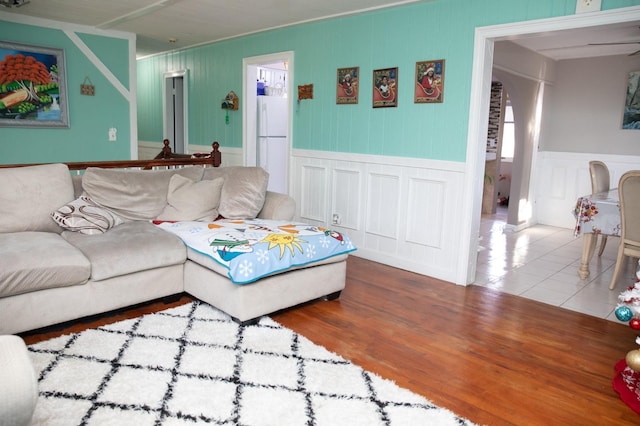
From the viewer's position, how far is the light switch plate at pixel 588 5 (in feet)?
10.3

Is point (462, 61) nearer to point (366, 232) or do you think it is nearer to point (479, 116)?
point (479, 116)

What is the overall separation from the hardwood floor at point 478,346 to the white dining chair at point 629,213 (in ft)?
2.78

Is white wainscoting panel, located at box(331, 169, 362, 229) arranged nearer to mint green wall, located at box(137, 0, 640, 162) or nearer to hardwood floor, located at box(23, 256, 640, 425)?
mint green wall, located at box(137, 0, 640, 162)

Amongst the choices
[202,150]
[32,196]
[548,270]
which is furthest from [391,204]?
[202,150]

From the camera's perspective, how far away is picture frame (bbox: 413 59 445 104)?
402 centimetres

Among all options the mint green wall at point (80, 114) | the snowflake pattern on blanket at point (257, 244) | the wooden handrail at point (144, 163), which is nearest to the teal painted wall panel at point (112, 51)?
the mint green wall at point (80, 114)

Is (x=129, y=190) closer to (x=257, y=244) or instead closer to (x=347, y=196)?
(x=257, y=244)

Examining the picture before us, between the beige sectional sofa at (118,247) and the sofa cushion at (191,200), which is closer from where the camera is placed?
the beige sectional sofa at (118,247)

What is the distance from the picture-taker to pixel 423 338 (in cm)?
296

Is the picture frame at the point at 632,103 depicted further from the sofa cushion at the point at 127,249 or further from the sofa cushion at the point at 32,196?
the sofa cushion at the point at 32,196

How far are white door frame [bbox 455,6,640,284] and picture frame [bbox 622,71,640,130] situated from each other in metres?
3.48

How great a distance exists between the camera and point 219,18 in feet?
16.3

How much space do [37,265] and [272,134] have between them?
13.5 ft

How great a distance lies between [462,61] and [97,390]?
3.46 meters
